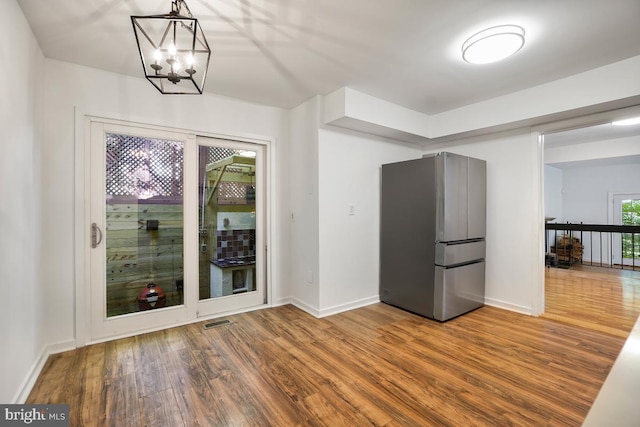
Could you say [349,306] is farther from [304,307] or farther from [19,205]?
[19,205]

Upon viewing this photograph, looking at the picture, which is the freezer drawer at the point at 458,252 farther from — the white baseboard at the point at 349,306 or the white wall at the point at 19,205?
the white wall at the point at 19,205

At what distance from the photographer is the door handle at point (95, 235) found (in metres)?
2.67

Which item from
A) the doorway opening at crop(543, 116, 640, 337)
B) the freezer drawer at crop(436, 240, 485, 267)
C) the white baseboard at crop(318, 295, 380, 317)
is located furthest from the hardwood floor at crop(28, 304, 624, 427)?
the doorway opening at crop(543, 116, 640, 337)

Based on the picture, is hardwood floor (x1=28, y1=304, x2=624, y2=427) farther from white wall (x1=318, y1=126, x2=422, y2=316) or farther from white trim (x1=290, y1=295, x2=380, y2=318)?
white wall (x1=318, y1=126, x2=422, y2=316)

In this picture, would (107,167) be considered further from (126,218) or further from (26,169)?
(26,169)

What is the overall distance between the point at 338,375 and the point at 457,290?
6.15 feet

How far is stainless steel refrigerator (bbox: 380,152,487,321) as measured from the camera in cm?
321

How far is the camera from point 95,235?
269 centimetres

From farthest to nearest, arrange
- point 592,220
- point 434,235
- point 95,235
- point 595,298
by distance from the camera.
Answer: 1. point 592,220
2. point 595,298
3. point 434,235
4. point 95,235

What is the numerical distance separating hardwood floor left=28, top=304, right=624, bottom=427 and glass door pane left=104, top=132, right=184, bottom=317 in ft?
1.46

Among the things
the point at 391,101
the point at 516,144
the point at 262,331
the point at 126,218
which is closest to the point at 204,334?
the point at 262,331

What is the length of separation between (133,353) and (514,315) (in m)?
3.98

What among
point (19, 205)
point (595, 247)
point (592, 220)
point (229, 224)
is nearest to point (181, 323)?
point (229, 224)

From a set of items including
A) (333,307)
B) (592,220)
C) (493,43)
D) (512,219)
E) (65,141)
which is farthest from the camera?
(592,220)
